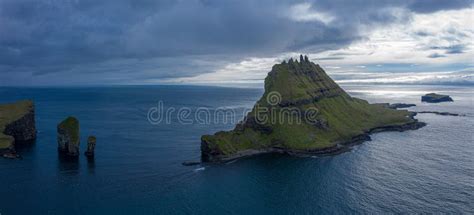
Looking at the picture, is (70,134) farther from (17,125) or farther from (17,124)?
(17,125)

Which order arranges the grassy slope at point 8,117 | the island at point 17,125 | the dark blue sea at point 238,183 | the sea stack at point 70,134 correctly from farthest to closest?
the island at point 17,125
the grassy slope at point 8,117
the sea stack at point 70,134
the dark blue sea at point 238,183

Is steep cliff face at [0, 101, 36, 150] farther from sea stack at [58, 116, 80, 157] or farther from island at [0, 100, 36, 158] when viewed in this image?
sea stack at [58, 116, 80, 157]

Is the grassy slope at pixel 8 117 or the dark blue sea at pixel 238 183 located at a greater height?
the grassy slope at pixel 8 117

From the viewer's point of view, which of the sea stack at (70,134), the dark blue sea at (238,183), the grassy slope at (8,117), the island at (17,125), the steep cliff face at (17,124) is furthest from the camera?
the steep cliff face at (17,124)

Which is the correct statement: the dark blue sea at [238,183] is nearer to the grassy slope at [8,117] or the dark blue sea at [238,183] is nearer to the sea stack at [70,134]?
the sea stack at [70,134]

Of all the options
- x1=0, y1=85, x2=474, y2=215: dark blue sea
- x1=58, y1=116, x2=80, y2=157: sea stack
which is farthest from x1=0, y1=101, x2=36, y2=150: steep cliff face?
x1=58, y1=116, x2=80, y2=157: sea stack

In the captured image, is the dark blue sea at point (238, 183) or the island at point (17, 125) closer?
the dark blue sea at point (238, 183)

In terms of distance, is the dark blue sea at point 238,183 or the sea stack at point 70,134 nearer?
the dark blue sea at point 238,183

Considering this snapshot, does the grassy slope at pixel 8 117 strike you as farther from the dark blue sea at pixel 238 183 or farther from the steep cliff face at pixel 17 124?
the dark blue sea at pixel 238 183

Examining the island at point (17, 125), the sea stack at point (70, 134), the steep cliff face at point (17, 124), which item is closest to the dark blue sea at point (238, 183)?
the sea stack at point (70, 134)

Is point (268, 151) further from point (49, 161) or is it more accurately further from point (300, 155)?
point (49, 161)

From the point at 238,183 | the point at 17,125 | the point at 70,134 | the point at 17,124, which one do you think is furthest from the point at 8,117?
the point at 238,183

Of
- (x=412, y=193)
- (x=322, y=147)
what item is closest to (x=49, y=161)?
(x=322, y=147)
